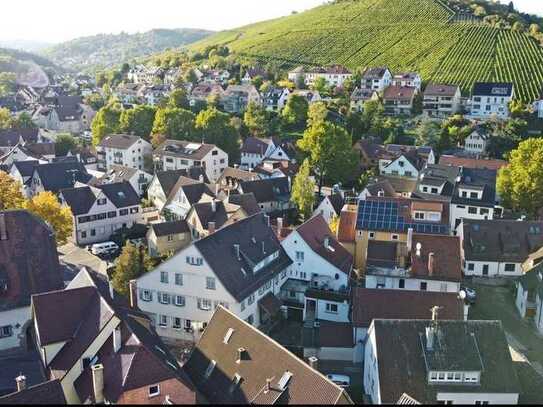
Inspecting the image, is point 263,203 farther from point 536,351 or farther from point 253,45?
point 253,45

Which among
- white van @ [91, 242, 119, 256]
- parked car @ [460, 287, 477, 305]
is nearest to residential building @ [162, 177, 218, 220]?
white van @ [91, 242, 119, 256]

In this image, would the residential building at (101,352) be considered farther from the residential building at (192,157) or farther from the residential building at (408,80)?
the residential building at (408,80)

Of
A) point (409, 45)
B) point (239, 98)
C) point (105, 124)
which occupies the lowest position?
point (105, 124)

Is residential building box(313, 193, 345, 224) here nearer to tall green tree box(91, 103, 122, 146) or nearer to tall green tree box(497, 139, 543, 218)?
tall green tree box(497, 139, 543, 218)

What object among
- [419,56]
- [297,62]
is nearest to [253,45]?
[297,62]

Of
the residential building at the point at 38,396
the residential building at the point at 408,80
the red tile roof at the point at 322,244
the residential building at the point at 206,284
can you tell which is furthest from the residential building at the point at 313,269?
the residential building at the point at 408,80

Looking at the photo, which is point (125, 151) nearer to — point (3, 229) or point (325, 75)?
point (3, 229)

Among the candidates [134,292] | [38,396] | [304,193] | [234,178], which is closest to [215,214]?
[304,193]
